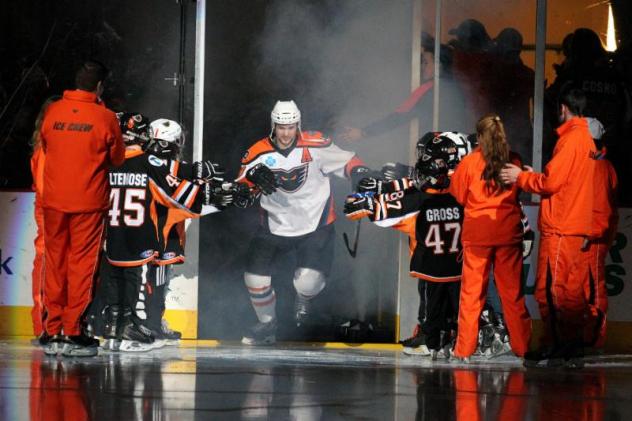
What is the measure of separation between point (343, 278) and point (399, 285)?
1.81ft

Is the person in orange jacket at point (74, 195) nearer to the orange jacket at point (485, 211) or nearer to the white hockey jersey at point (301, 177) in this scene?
the white hockey jersey at point (301, 177)

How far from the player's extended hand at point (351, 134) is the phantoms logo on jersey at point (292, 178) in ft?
1.37

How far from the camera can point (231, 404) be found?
705 cm

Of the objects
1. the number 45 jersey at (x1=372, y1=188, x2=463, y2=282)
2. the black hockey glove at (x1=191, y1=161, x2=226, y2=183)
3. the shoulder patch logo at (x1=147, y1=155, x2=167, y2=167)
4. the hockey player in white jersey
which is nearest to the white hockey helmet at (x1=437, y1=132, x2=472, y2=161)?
the number 45 jersey at (x1=372, y1=188, x2=463, y2=282)

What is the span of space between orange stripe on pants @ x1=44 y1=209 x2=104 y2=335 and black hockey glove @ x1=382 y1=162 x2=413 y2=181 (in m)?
2.51

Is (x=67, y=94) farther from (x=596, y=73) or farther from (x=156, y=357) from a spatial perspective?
(x=596, y=73)

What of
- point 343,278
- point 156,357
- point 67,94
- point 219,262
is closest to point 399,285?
point 343,278

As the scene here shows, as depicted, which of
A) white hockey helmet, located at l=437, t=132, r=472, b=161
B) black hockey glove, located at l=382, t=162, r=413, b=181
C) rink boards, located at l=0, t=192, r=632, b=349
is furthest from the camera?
rink boards, located at l=0, t=192, r=632, b=349

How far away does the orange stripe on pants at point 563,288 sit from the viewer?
9062 mm

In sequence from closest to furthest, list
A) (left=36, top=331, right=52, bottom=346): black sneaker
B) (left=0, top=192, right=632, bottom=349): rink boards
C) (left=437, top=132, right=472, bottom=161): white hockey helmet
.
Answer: (left=36, top=331, right=52, bottom=346): black sneaker < (left=437, top=132, right=472, bottom=161): white hockey helmet < (left=0, top=192, right=632, bottom=349): rink boards

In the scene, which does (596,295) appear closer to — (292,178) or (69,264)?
(292,178)

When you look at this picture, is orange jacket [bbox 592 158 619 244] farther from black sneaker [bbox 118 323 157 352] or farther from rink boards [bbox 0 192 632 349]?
black sneaker [bbox 118 323 157 352]

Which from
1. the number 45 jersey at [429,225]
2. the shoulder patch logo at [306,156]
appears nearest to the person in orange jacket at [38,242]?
the shoulder patch logo at [306,156]

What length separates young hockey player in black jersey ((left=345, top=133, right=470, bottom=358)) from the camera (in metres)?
9.70
